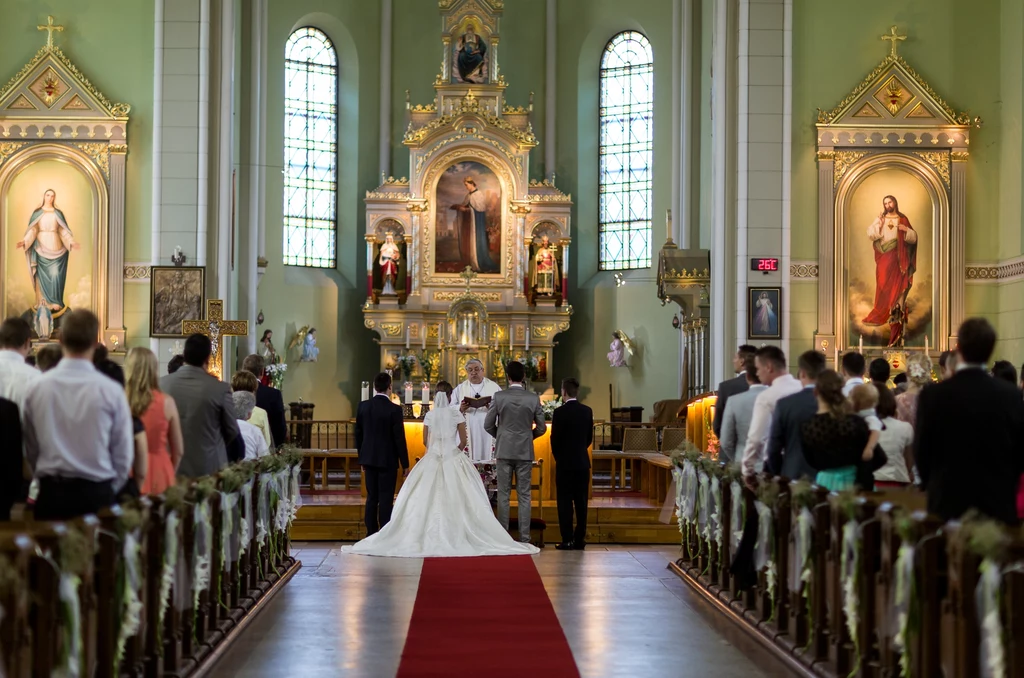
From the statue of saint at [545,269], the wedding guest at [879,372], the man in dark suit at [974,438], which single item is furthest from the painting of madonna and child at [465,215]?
the man in dark suit at [974,438]

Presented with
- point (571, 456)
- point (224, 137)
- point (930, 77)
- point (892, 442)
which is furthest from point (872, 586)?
point (224, 137)

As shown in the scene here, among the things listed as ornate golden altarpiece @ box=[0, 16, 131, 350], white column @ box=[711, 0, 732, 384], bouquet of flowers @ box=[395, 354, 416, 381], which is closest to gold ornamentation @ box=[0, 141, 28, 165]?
ornate golden altarpiece @ box=[0, 16, 131, 350]

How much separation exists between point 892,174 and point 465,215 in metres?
9.82

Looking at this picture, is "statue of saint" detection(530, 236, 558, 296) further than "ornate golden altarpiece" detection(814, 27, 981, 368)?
Yes

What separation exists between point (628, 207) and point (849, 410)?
68.7ft

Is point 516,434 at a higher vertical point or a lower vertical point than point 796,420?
lower

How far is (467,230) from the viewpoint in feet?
88.4

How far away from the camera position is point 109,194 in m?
19.7

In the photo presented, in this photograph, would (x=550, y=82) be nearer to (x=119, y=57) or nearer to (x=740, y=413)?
(x=119, y=57)

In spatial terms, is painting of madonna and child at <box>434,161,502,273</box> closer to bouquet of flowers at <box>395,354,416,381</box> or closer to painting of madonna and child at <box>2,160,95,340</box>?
bouquet of flowers at <box>395,354,416,381</box>

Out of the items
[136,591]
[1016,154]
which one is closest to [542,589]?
[136,591]

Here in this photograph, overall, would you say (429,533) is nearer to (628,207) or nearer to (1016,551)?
(1016,551)

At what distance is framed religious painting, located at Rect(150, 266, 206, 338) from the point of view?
1914cm

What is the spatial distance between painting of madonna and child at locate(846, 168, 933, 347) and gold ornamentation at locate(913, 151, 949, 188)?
29 centimetres
